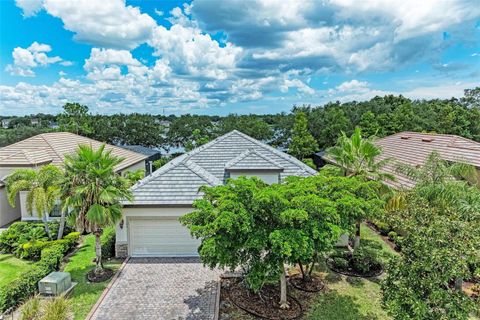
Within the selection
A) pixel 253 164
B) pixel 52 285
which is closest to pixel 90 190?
pixel 52 285

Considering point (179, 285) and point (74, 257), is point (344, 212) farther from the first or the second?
point (74, 257)

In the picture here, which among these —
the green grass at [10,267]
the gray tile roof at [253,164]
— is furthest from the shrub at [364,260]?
the green grass at [10,267]

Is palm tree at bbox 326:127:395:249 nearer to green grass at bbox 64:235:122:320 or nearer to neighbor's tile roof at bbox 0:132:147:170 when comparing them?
green grass at bbox 64:235:122:320

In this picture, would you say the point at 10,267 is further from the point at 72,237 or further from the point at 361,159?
the point at 361,159

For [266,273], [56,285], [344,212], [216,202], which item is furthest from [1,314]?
[344,212]

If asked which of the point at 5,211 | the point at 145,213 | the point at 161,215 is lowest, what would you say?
the point at 5,211

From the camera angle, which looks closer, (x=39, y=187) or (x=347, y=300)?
(x=347, y=300)
